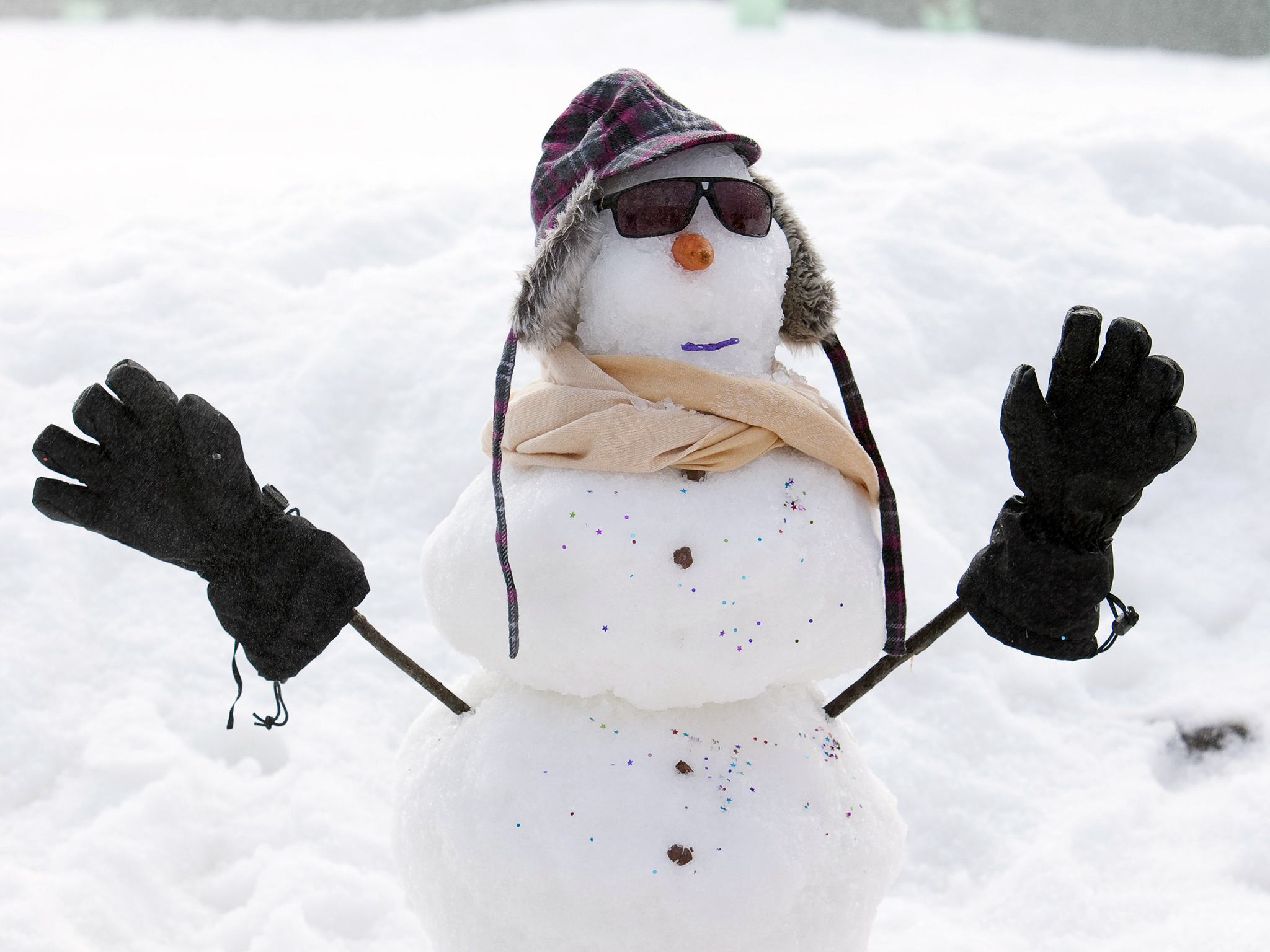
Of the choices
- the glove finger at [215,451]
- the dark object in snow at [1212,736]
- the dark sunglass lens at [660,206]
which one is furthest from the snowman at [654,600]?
the dark object in snow at [1212,736]

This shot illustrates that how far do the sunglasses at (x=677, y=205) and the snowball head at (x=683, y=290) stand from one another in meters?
0.01

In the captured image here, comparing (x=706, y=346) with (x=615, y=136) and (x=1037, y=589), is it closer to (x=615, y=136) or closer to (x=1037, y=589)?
(x=615, y=136)

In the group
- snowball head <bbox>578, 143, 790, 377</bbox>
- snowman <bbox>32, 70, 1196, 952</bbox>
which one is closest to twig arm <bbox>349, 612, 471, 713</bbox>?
snowman <bbox>32, 70, 1196, 952</bbox>

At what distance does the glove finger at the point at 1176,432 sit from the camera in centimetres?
104

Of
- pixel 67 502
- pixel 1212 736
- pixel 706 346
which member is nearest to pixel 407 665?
pixel 67 502

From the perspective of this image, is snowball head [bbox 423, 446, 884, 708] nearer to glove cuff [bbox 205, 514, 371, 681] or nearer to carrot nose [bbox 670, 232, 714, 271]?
glove cuff [bbox 205, 514, 371, 681]

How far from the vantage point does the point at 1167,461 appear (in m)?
1.06

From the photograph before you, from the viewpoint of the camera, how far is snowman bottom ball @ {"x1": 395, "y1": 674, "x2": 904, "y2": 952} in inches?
Answer: 44.1

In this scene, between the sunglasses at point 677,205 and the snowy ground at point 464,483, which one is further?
the snowy ground at point 464,483

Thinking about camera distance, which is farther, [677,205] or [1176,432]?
[677,205]

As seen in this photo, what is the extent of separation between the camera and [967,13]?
7512 millimetres

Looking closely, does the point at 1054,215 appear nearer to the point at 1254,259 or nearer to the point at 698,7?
the point at 1254,259

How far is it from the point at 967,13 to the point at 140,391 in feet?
25.4

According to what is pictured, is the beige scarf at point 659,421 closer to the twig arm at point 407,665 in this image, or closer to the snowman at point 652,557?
the snowman at point 652,557
